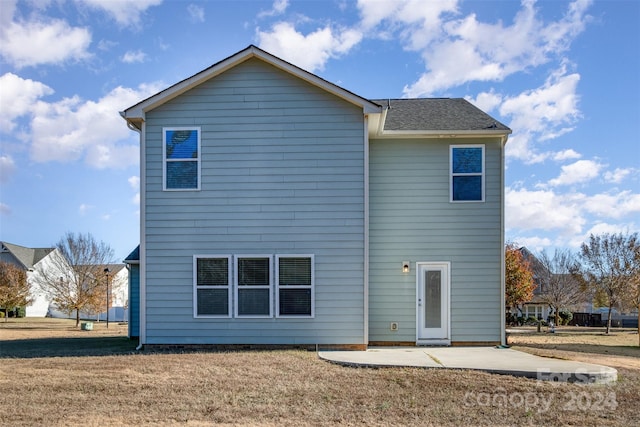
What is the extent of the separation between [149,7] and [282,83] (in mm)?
3784

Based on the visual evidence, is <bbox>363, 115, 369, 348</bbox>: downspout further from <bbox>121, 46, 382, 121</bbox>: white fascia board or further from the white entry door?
the white entry door

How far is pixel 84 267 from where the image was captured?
2775cm

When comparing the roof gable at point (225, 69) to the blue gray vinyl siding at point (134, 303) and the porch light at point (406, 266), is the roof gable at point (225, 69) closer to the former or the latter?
the porch light at point (406, 266)

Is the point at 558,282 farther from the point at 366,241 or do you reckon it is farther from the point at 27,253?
the point at 27,253

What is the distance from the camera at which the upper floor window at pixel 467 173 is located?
11844 mm

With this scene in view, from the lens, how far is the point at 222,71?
11.2 metres

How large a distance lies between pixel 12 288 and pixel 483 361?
2987cm

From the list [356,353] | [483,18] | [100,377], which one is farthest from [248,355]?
[483,18]

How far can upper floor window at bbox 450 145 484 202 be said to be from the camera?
11.8 m

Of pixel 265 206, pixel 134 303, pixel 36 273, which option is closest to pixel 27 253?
pixel 36 273

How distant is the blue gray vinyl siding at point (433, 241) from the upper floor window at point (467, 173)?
136 millimetres

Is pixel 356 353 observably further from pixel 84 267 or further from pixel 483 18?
pixel 84 267

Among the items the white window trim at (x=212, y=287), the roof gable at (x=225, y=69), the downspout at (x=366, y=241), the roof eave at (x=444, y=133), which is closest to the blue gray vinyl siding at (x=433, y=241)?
the roof eave at (x=444, y=133)

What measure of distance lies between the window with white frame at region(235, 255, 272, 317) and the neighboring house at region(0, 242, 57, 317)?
30.8 meters
